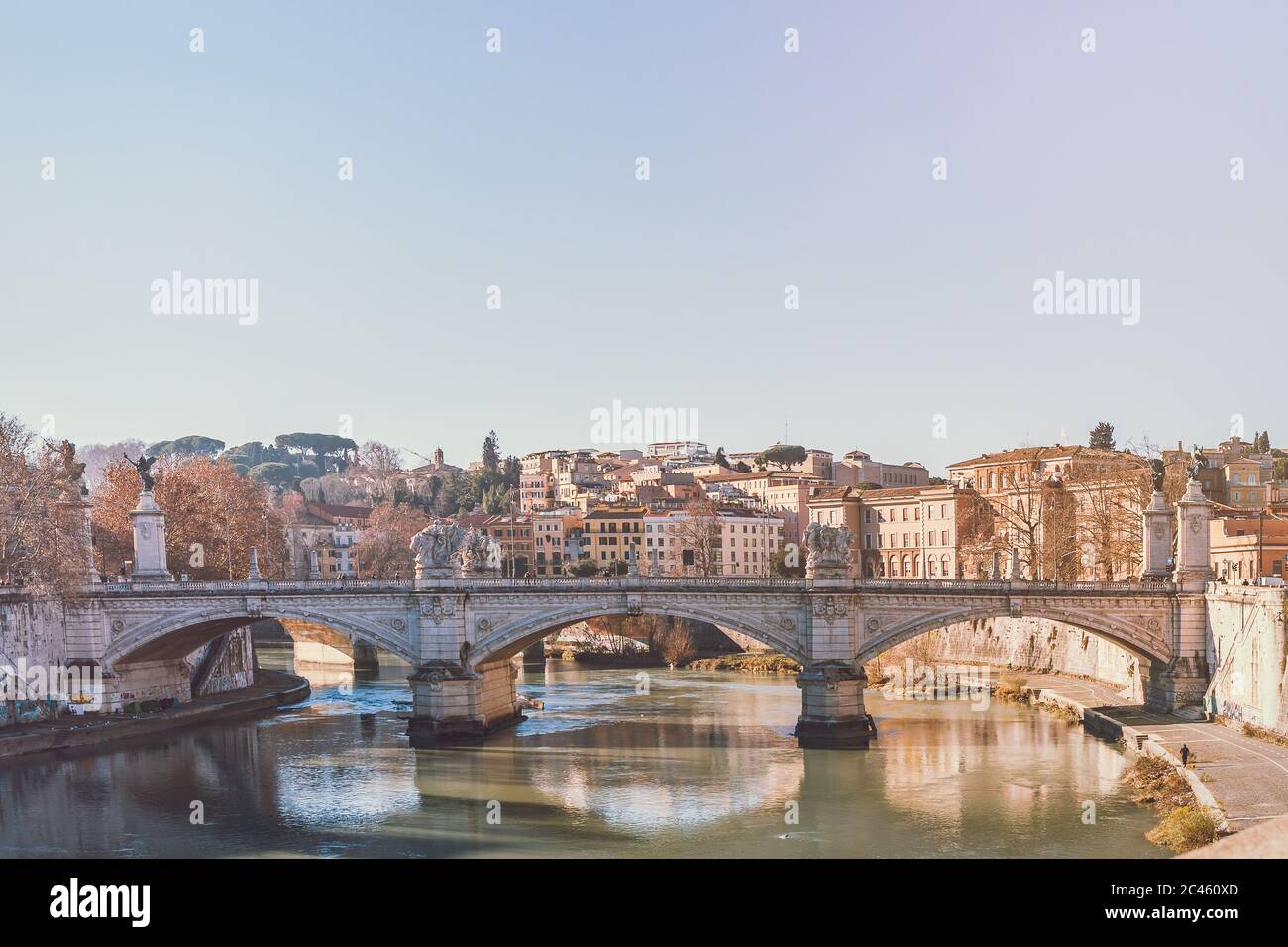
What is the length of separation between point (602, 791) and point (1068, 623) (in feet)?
43.6

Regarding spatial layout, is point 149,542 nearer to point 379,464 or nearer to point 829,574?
point 829,574

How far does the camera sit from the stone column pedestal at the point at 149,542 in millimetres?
39219

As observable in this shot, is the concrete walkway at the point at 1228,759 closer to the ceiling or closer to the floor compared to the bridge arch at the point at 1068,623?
closer to the floor

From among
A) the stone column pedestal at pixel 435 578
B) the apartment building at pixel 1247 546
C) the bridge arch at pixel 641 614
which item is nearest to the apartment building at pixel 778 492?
the apartment building at pixel 1247 546

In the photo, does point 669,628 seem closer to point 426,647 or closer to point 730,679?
point 730,679

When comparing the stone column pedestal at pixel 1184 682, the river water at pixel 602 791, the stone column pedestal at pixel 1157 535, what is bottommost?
the river water at pixel 602 791

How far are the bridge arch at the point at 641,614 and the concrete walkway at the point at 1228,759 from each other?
866 cm

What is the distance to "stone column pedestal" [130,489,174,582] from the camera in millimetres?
39219

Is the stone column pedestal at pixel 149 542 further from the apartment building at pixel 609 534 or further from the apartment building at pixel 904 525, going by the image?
the apartment building at pixel 609 534

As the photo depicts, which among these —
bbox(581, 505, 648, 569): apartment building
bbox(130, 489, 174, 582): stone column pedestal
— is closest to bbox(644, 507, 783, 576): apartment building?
bbox(581, 505, 648, 569): apartment building

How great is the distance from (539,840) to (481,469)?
9019cm

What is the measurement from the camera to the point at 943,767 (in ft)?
103

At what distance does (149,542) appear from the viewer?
39.7 meters
